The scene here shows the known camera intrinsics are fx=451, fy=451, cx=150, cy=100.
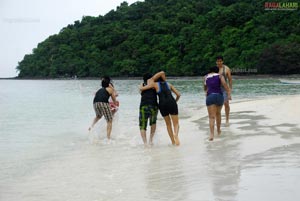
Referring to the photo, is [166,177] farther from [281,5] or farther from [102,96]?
[281,5]

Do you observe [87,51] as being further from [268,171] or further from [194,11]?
[268,171]

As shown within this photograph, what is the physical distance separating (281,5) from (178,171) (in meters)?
103

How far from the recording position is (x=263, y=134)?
31.8 ft

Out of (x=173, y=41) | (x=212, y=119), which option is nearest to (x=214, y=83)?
(x=212, y=119)

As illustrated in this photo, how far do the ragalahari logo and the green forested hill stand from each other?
0.90 metres

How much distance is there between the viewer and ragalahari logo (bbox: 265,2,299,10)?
100 meters

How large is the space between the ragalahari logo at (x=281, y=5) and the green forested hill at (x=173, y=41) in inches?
35.4

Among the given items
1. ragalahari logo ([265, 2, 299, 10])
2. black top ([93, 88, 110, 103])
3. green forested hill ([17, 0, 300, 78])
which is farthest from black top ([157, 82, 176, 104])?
ragalahari logo ([265, 2, 299, 10])

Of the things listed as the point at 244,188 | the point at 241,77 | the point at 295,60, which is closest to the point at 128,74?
the point at 241,77

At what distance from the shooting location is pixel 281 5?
103 meters

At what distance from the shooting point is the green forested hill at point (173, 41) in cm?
9756

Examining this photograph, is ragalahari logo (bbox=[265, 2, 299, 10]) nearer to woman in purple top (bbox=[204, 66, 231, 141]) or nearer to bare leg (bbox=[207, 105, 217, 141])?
woman in purple top (bbox=[204, 66, 231, 141])

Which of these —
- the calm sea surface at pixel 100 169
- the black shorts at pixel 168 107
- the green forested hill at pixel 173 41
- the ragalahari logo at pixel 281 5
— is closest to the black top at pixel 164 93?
the black shorts at pixel 168 107

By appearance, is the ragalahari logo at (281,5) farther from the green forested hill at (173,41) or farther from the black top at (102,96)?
the black top at (102,96)
